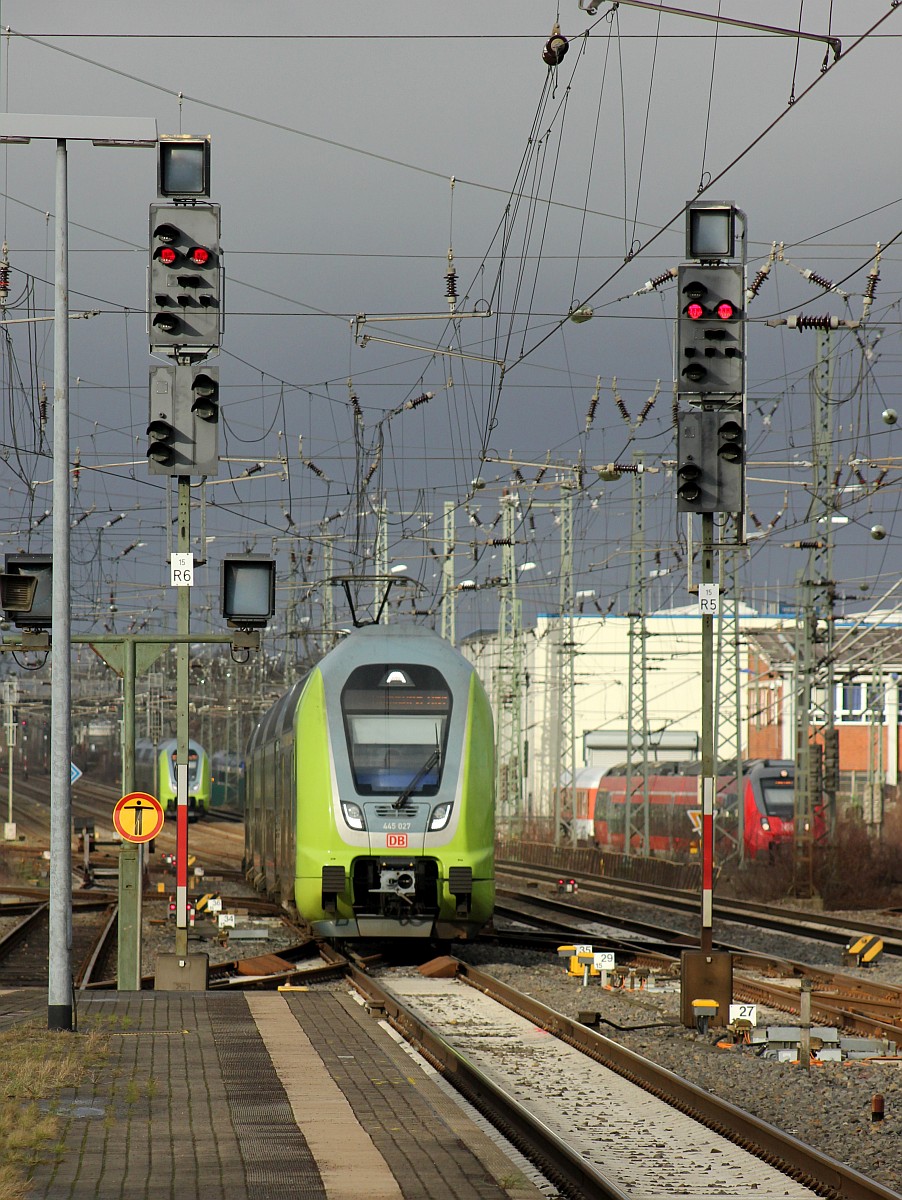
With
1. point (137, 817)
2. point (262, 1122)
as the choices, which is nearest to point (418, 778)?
point (137, 817)

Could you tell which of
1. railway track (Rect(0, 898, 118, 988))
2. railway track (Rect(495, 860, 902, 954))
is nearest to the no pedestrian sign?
railway track (Rect(0, 898, 118, 988))

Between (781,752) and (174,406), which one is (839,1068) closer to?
(174,406)

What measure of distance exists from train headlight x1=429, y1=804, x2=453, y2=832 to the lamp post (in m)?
6.82

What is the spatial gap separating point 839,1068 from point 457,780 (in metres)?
8.07

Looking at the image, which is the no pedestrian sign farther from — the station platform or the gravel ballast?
the gravel ballast

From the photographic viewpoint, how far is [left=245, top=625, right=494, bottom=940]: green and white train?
20.0 m

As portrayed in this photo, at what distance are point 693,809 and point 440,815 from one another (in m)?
31.2

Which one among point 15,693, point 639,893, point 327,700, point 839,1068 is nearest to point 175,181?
point 327,700

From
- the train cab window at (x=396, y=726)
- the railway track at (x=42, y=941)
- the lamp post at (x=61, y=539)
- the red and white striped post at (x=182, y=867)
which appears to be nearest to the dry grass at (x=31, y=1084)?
the lamp post at (x=61, y=539)

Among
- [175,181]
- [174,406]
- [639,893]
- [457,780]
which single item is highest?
[175,181]

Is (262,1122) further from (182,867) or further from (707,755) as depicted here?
(182,867)

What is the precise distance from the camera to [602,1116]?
11.2 m

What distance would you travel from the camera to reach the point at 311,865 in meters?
20.1

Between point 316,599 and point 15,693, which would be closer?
point 316,599
